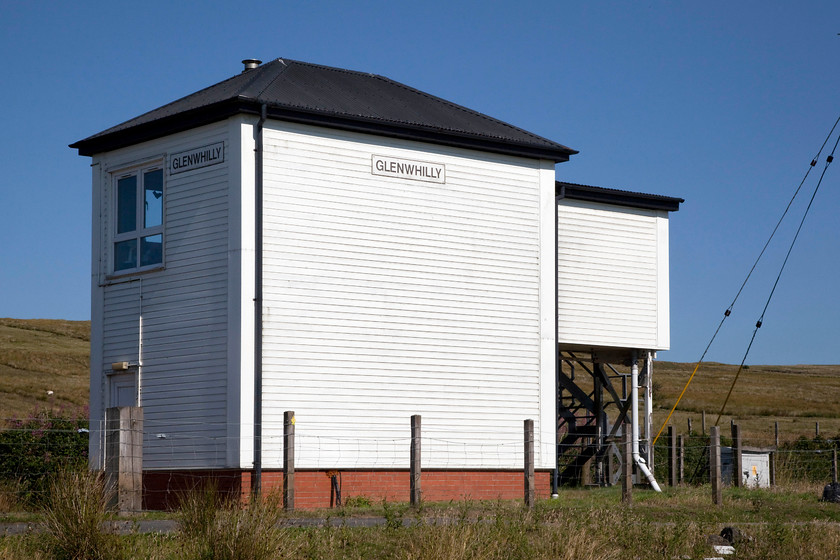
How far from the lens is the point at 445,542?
12.0m

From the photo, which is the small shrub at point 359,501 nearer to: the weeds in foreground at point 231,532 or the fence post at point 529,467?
Result: the fence post at point 529,467

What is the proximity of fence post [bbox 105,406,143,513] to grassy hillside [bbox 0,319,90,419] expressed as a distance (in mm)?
23885

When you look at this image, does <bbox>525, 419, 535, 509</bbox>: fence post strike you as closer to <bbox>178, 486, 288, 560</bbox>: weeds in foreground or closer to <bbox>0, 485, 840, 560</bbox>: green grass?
<bbox>0, 485, 840, 560</bbox>: green grass

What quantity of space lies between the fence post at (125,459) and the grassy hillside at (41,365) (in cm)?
2388

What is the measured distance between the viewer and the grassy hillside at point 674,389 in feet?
173

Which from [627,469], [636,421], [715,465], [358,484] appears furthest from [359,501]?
[636,421]

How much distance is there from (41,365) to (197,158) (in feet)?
147

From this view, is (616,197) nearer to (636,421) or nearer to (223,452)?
(636,421)

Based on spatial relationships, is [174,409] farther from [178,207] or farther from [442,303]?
[442,303]

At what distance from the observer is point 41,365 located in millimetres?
62531

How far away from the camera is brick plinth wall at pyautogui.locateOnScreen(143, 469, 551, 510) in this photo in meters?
20.2

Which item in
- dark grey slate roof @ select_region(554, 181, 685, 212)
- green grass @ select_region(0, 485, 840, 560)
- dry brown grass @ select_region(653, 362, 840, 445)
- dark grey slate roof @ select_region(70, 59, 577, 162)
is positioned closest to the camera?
green grass @ select_region(0, 485, 840, 560)

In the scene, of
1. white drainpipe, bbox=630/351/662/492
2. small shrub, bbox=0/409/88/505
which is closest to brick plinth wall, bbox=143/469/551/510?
small shrub, bbox=0/409/88/505

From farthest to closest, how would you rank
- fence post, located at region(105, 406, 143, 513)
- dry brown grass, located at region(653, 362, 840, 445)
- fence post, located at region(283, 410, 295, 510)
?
dry brown grass, located at region(653, 362, 840, 445), fence post, located at region(283, 410, 295, 510), fence post, located at region(105, 406, 143, 513)
